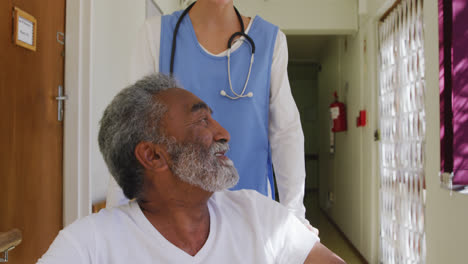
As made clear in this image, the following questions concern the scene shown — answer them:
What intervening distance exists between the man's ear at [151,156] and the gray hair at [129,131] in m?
0.01

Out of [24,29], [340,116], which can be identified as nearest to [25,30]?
[24,29]

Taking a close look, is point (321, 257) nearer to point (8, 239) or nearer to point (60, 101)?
Result: point (8, 239)

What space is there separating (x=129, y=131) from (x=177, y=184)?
0.55 ft

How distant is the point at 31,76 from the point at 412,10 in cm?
248

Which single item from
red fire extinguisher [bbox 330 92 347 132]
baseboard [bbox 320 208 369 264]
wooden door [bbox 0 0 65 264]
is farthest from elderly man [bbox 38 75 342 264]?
red fire extinguisher [bbox 330 92 347 132]

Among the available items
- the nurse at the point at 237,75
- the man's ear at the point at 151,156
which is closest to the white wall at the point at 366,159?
the nurse at the point at 237,75

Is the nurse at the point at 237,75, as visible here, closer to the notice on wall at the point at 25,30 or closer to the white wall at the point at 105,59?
the notice on wall at the point at 25,30

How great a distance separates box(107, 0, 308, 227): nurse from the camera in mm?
1197

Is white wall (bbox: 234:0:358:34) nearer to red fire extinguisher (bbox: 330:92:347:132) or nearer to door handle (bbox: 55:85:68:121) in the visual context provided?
red fire extinguisher (bbox: 330:92:347:132)

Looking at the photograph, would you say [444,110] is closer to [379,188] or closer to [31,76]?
[379,188]

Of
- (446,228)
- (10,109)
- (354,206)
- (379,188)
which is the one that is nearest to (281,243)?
(10,109)

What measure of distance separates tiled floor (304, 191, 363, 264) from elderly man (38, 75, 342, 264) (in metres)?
3.14

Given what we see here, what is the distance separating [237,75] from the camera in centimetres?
121

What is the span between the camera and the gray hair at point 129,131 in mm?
910
